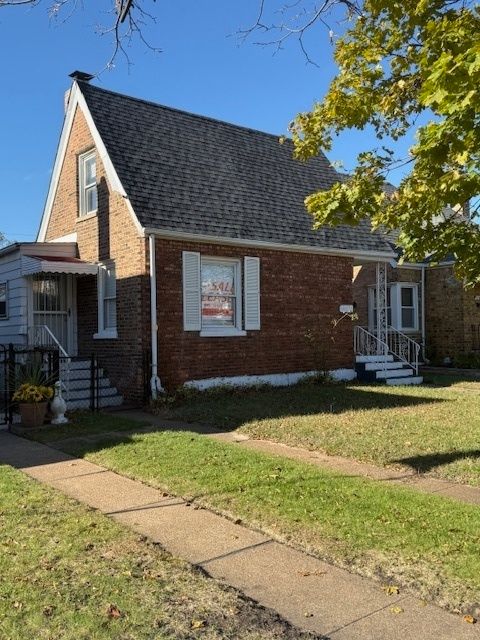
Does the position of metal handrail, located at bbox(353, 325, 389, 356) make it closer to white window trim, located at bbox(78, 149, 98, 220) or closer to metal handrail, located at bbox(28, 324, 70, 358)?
white window trim, located at bbox(78, 149, 98, 220)

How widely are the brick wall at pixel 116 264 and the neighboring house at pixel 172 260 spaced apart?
0.04 m

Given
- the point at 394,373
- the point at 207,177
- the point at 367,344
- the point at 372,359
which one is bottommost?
the point at 394,373

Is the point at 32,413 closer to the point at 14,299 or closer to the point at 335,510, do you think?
the point at 14,299

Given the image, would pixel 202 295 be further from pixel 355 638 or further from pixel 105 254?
pixel 355 638

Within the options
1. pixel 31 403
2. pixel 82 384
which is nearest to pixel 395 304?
pixel 82 384

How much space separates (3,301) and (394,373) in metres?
9.82

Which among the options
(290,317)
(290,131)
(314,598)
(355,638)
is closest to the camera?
(355,638)

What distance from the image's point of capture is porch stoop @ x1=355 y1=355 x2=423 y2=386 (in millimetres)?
15781

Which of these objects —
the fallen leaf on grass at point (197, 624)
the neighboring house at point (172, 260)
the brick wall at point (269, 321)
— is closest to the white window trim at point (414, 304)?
the neighboring house at point (172, 260)

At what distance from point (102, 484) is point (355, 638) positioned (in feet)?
12.8

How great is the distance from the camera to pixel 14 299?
13.8m

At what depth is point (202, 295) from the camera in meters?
13.4

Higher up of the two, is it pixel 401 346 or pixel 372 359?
pixel 401 346

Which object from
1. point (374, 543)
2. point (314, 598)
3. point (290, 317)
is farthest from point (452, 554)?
point (290, 317)
